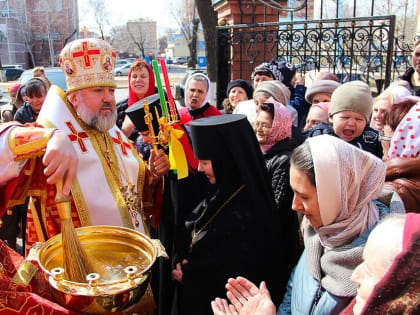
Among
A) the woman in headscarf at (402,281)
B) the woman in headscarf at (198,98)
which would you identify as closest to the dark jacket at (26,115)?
the woman in headscarf at (198,98)

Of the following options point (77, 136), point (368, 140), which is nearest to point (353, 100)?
point (368, 140)

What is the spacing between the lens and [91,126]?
275cm

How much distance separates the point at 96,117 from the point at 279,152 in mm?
1382

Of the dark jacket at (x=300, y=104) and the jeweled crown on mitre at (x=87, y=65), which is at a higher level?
the jeweled crown on mitre at (x=87, y=65)

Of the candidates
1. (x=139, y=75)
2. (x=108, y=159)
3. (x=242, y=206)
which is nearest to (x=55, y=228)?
(x=108, y=159)

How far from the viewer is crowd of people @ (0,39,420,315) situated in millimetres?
1522

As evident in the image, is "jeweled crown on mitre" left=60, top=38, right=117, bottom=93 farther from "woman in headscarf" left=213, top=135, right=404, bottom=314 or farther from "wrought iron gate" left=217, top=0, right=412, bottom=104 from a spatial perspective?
"wrought iron gate" left=217, top=0, right=412, bottom=104

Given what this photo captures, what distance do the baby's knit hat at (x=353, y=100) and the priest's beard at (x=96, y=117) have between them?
6.14 feet

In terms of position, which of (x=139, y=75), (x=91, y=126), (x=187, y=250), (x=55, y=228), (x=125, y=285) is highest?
(x=139, y=75)

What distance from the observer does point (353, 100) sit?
3330 mm

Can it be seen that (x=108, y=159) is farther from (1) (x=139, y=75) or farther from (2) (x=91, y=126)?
(1) (x=139, y=75)

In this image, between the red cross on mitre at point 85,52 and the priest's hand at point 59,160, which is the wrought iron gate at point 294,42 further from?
the priest's hand at point 59,160

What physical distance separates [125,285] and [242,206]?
111 centimetres

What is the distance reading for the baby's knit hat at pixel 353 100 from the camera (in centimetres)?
333
